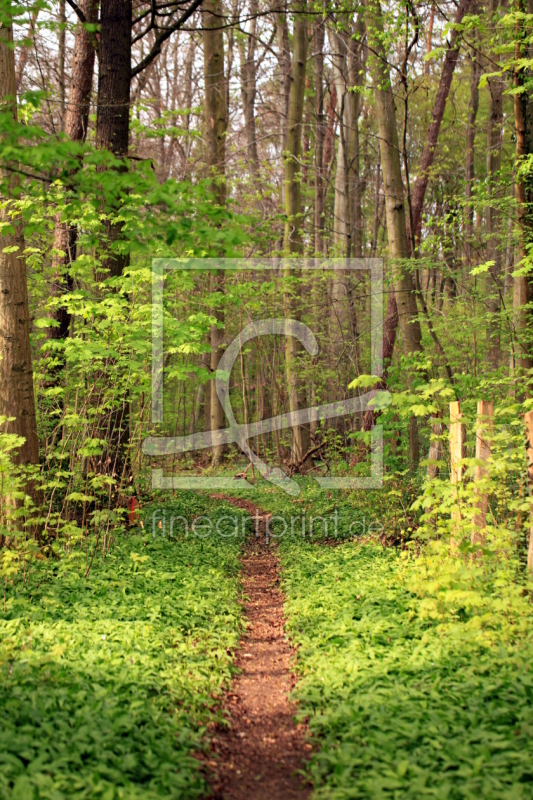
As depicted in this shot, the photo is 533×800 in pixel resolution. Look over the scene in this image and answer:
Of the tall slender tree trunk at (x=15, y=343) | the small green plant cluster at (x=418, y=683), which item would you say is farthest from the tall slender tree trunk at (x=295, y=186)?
the small green plant cluster at (x=418, y=683)

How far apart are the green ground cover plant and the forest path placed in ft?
0.63

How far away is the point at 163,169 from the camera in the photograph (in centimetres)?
2509

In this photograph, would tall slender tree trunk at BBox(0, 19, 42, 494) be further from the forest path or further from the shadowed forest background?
the forest path

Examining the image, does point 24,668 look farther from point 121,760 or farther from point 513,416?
point 513,416

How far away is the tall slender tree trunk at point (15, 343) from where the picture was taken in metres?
7.92

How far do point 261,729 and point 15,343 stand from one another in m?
5.48

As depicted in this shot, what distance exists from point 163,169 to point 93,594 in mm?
21225

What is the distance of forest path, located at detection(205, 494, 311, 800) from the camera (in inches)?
162

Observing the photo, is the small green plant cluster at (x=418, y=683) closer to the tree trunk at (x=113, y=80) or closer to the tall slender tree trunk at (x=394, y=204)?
the tall slender tree trunk at (x=394, y=204)

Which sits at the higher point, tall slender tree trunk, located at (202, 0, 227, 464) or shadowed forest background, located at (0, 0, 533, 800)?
tall slender tree trunk, located at (202, 0, 227, 464)

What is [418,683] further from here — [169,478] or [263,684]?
[169,478]

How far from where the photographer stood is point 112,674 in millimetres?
5039

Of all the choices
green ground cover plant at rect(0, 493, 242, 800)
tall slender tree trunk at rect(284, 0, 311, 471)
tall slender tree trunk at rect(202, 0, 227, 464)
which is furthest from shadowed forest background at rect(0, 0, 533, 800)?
tall slender tree trunk at rect(202, 0, 227, 464)

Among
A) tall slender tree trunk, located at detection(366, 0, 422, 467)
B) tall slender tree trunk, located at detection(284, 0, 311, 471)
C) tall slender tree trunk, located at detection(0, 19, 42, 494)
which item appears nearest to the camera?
tall slender tree trunk, located at detection(0, 19, 42, 494)
